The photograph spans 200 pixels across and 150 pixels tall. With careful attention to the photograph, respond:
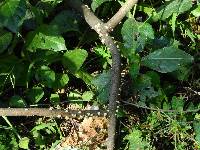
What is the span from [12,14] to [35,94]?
0.57 meters

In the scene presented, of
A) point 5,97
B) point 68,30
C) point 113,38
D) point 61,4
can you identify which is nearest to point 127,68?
point 113,38

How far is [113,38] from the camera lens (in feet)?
8.19

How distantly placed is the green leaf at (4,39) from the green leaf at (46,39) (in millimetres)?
130

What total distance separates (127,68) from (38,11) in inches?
25.1

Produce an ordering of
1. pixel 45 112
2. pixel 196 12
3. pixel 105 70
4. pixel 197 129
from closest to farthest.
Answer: pixel 45 112, pixel 197 129, pixel 105 70, pixel 196 12

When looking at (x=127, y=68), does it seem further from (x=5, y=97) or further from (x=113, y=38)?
(x=5, y=97)

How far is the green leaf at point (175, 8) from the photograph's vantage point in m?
2.56

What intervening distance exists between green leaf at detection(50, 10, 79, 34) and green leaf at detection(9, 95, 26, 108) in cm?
47

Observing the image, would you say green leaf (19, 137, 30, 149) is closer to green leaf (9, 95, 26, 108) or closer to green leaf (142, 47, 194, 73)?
green leaf (9, 95, 26, 108)

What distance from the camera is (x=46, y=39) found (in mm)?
2428

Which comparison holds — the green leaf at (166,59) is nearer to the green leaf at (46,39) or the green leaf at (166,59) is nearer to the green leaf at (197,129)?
the green leaf at (197,129)

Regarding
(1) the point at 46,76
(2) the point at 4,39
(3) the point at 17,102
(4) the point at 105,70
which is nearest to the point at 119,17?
(4) the point at 105,70

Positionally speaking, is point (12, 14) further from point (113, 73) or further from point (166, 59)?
point (166, 59)

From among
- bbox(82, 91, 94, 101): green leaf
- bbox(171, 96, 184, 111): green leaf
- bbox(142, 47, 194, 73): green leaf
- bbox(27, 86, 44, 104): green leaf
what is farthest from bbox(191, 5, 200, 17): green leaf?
bbox(27, 86, 44, 104): green leaf
